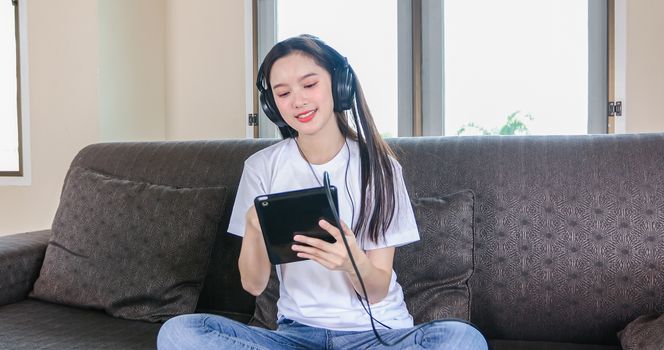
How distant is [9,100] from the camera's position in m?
3.13

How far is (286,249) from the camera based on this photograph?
3.18 feet

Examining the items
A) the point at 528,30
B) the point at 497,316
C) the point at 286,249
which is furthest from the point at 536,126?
the point at 286,249

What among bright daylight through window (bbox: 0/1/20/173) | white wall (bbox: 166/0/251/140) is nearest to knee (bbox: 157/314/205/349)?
white wall (bbox: 166/0/251/140)

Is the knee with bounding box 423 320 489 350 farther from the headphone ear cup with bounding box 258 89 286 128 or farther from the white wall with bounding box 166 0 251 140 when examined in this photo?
the white wall with bounding box 166 0 251 140

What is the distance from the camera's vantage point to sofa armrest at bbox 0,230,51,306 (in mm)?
1492

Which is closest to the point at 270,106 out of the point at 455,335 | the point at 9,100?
the point at 455,335

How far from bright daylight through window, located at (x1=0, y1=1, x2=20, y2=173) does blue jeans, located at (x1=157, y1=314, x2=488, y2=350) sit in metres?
2.62

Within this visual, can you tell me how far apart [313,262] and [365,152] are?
25 centimetres

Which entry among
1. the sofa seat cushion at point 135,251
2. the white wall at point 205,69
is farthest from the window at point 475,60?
the sofa seat cushion at point 135,251

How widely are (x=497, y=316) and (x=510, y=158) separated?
40 cm

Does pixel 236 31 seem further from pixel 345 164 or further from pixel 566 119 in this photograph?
pixel 345 164

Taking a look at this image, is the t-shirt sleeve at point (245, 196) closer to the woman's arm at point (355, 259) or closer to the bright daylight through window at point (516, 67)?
the woman's arm at point (355, 259)

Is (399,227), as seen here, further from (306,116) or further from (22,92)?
(22,92)

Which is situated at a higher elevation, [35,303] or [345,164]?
[345,164]
